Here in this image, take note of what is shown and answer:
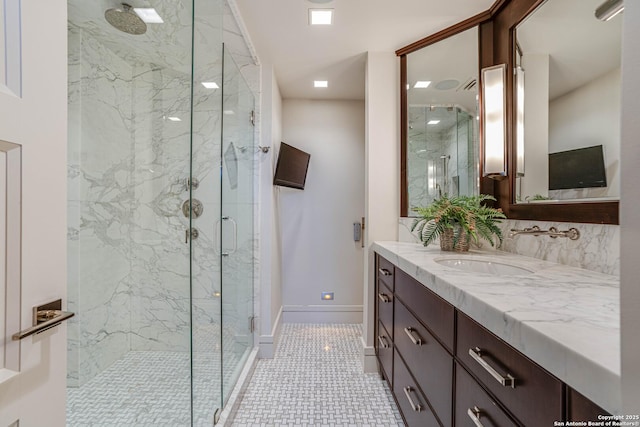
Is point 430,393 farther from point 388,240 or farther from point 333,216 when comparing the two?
point 333,216

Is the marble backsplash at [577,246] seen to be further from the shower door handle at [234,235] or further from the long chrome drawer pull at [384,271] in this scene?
the shower door handle at [234,235]

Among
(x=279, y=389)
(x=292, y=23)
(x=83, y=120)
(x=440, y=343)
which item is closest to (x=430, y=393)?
(x=440, y=343)

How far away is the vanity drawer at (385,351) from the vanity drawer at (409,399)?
0.09 metres

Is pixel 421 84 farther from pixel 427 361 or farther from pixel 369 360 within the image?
pixel 369 360

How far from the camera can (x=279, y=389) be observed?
6.50 feet

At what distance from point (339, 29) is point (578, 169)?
5.40ft

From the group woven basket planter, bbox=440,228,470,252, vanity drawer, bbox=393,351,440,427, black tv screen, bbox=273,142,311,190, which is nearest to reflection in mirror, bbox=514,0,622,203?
woven basket planter, bbox=440,228,470,252

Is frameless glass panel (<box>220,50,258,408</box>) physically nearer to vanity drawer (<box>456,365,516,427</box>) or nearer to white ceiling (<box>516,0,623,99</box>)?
vanity drawer (<box>456,365,516,427</box>)

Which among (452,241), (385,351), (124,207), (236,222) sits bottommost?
(385,351)

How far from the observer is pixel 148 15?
184 centimetres

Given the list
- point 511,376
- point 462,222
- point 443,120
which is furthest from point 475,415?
point 443,120

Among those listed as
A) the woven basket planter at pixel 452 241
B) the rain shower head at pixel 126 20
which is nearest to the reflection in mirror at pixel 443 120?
the woven basket planter at pixel 452 241

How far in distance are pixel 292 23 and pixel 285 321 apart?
107 inches

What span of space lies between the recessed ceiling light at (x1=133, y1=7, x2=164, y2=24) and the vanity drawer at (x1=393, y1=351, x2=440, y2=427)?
2533 millimetres
